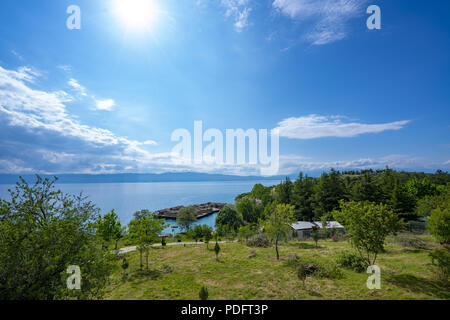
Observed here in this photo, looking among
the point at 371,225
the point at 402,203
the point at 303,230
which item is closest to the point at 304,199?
the point at 303,230

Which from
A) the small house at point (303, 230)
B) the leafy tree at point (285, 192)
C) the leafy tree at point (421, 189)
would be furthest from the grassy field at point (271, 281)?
the leafy tree at point (421, 189)

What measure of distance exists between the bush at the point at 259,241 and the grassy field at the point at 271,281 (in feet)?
Answer: 21.3

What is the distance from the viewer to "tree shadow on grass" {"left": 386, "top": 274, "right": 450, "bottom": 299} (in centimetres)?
885

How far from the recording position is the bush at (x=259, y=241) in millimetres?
22969

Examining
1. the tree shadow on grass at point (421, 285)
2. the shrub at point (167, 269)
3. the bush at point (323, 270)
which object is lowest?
the shrub at point (167, 269)

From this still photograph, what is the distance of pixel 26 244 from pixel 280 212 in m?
16.6

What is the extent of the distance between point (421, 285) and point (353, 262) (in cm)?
352

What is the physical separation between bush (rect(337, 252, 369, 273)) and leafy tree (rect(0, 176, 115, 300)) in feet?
50.4

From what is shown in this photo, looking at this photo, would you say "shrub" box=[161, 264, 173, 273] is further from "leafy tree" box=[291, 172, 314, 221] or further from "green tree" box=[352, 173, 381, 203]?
"green tree" box=[352, 173, 381, 203]

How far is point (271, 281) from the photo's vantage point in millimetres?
11547

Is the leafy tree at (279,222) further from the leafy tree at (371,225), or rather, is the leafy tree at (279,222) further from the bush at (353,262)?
the leafy tree at (371,225)

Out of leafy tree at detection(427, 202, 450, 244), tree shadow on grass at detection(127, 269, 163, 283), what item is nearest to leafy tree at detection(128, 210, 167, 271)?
tree shadow on grass at detection(127, 269, 163, 283)

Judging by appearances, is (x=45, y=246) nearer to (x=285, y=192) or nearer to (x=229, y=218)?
(x=229, y=218)
